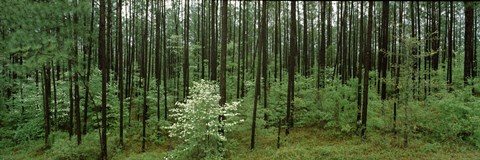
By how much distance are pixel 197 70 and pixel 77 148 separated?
48.7ft

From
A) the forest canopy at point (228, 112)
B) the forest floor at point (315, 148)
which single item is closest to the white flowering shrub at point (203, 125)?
the forest canopy at point (228, 112)

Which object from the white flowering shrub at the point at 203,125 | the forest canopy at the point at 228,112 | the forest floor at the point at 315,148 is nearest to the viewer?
the forest canopy at the point at 228,112

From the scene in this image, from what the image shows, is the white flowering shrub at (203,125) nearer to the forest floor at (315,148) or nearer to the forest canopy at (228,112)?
the forest canopy at (228,112)

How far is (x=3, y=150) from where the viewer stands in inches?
765

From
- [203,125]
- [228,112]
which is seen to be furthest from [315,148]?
[203,125]

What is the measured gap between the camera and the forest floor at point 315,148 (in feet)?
44.7

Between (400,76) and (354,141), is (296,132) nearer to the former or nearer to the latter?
(354,141)

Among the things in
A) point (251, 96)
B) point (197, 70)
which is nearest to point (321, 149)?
point (251, 96)

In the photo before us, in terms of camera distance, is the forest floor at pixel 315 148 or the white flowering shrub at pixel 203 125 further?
the white flowering shrub at pixel 203 125

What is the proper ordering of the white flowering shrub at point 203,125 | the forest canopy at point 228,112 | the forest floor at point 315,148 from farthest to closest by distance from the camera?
1. the white flowering shrub at point 203,125
2. the forest floor at point 315,148
3. the forest canopy at point 228,112

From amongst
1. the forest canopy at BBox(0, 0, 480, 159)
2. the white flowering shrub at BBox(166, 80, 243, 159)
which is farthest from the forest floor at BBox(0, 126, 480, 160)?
the white flowering shrub at BBox(166, 80, 243, 159)

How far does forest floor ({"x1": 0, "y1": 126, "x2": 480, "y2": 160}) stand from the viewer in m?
13.6

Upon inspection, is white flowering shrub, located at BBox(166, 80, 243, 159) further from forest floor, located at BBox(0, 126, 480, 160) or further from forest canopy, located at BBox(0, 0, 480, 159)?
forest floor, located at BBox(0, 126, 480, 160)

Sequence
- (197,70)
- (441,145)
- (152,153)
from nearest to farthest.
Answer: (441,145)
(152,153)
(197,70)
